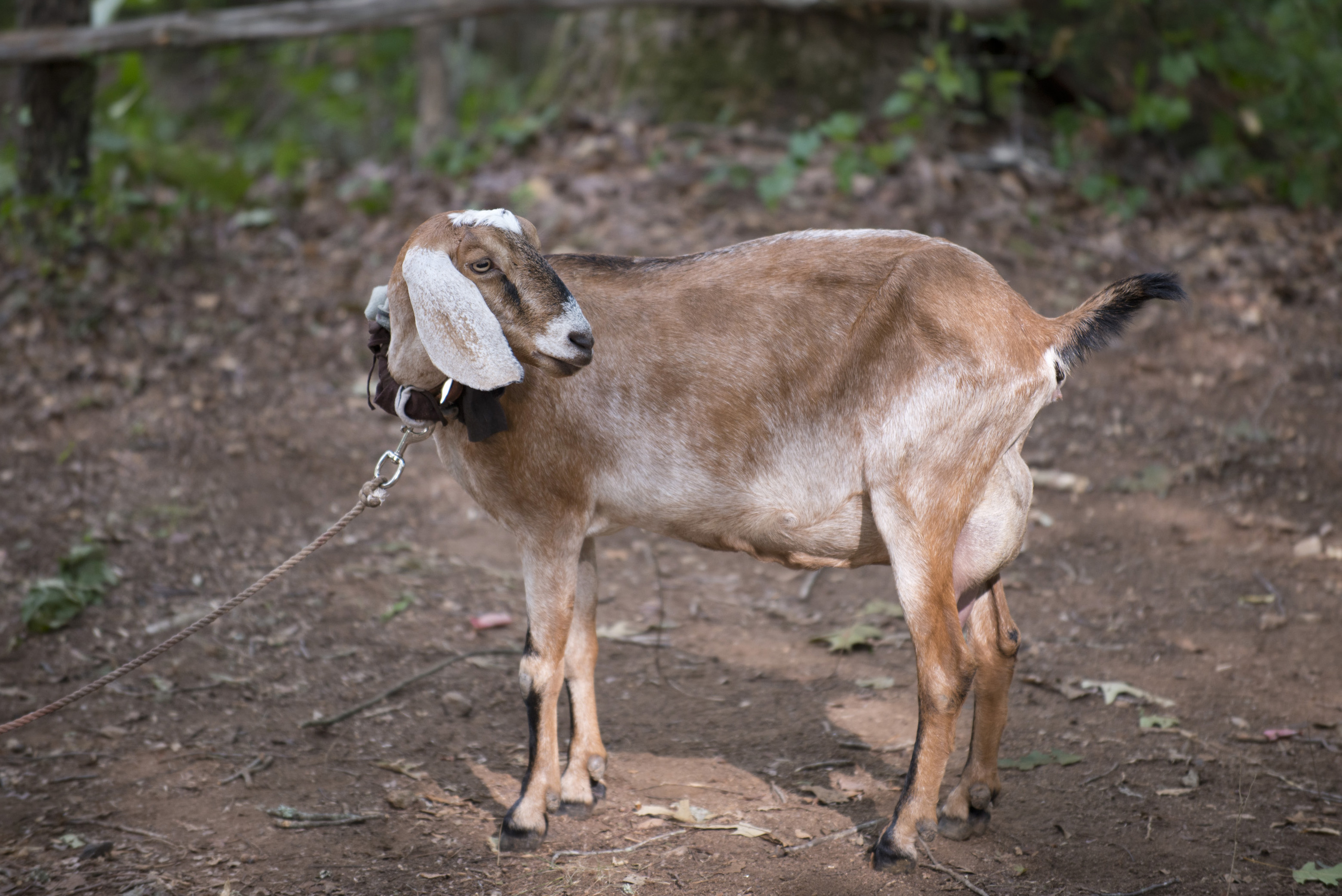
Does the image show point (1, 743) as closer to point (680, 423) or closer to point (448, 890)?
point (448, 890)

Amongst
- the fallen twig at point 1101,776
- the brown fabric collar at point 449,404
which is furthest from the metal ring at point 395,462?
the fallen twig at point 1101,776

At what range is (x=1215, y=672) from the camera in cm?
459

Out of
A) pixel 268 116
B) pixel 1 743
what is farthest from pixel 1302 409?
pixel 268 116

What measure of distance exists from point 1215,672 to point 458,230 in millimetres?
3630

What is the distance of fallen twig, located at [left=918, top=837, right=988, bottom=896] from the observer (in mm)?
3311

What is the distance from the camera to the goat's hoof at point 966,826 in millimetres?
3568

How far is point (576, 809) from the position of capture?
3783mm

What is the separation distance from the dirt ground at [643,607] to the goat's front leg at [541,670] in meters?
0.11

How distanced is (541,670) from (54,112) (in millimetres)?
6658

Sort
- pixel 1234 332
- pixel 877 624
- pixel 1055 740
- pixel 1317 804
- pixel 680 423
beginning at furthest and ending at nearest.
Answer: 1. pixel 1234 332
2. pixel 877 624
3. pixel 1055 740
4. pixel 1317 804
5. pixel 680 423

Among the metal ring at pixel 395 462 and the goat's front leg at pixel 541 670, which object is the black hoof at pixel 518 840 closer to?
the goat's front leg at pixel 541 670

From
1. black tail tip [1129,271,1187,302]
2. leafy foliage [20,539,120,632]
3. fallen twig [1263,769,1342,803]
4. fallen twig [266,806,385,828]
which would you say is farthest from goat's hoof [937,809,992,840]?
leafy foliage [20,539,120,632]

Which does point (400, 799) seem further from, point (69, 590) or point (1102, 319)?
point (1102, 319)

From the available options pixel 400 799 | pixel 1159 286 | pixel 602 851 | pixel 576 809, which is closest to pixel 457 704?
pixel 400 799
